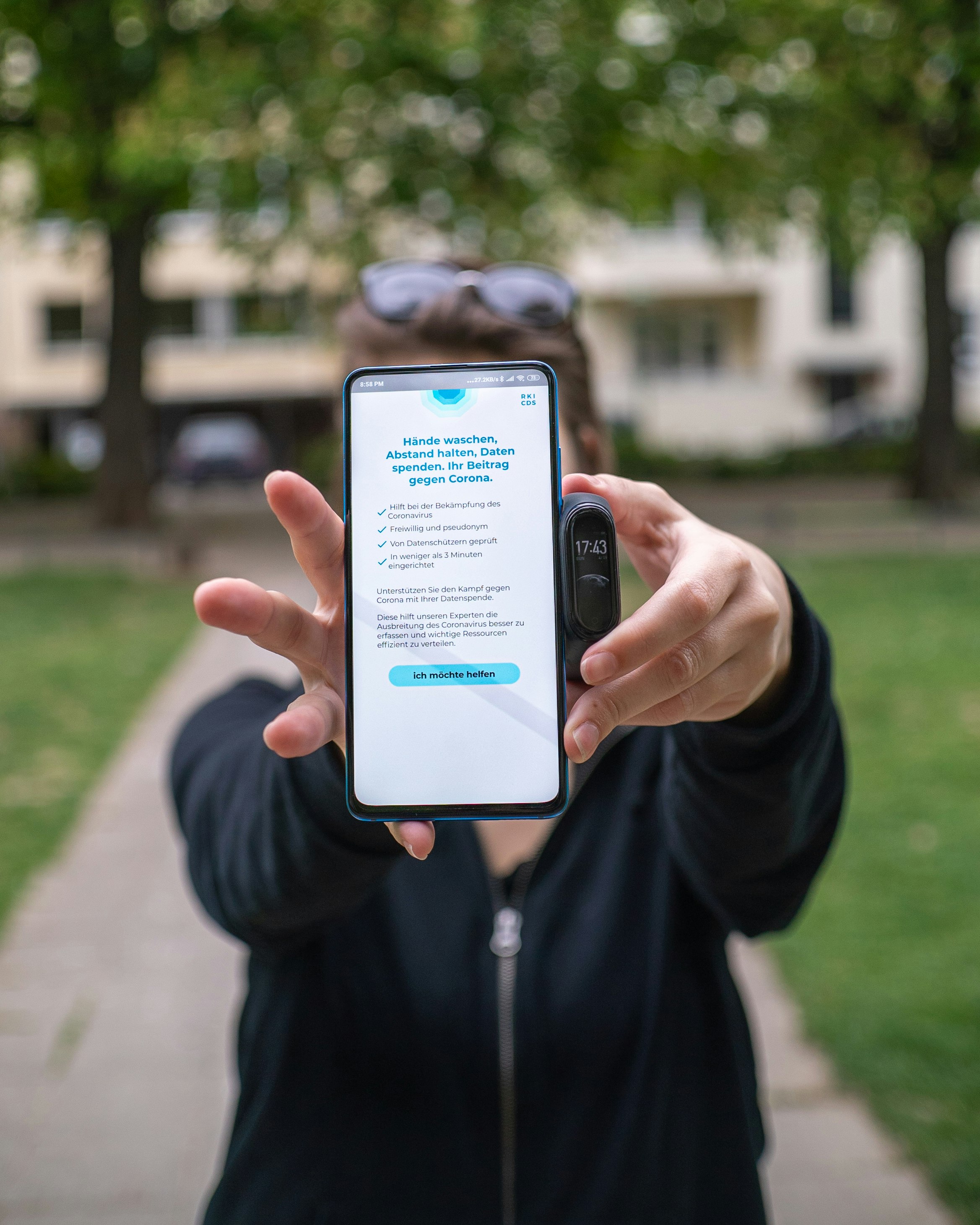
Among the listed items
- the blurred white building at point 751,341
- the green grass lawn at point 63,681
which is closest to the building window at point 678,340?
the blurred white building at point 751,341

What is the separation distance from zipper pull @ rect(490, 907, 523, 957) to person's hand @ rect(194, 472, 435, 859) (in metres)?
0.48

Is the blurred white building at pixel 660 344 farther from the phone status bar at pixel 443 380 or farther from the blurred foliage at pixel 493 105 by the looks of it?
the phone status bar at pixel 443 380

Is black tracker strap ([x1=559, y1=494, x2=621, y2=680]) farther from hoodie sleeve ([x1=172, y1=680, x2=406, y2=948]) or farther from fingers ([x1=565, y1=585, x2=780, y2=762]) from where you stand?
hoodie sleeve ([x1=172, y1=680, x2=406, y2=948])

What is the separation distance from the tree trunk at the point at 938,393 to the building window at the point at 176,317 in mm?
28544

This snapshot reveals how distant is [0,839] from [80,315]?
37639mm

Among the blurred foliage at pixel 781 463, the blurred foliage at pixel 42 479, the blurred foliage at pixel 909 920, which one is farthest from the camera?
the blurred foliage at pixel 781 463

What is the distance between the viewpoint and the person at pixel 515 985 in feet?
4.82

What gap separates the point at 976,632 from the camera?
360 inches

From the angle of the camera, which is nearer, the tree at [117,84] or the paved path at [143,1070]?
the paved path at [143,1070]

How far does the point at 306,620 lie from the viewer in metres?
1.14

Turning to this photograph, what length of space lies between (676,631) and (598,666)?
0.08 metres

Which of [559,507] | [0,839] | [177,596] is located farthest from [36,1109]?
[177,596]

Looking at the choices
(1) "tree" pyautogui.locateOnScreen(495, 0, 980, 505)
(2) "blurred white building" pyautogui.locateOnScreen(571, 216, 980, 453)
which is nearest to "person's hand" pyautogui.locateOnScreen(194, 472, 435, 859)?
(1) "tree" pyautogui.locateOnScreen(495, 0, 980, 505)

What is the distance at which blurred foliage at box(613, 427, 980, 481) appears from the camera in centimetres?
2530
